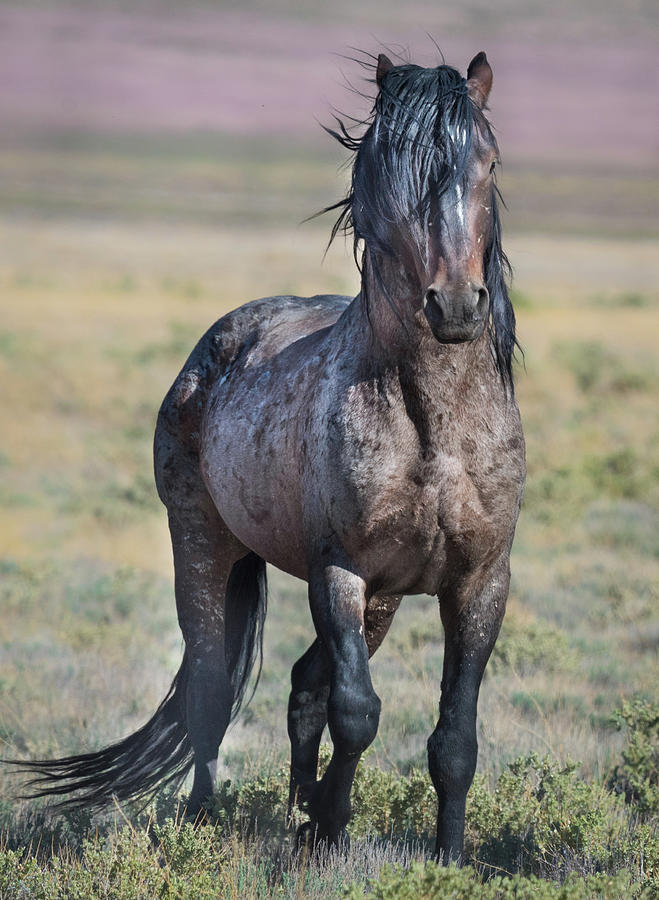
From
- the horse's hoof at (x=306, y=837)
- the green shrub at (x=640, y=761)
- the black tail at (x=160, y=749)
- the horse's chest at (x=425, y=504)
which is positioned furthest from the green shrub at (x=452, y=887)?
the black tail at (x=160, y=749)

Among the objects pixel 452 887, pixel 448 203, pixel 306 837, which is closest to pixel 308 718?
pixel 306 837

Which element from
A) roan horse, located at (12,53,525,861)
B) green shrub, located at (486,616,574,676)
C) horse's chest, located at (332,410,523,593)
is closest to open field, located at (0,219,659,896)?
green shrub, located at (486,616,574,676)

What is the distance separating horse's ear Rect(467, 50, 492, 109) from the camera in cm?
345

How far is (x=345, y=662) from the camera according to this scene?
3418 mm

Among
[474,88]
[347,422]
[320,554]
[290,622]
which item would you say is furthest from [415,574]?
[290,622]

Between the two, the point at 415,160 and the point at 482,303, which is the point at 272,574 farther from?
the point at 482,303

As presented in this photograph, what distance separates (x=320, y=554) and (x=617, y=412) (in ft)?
46.5

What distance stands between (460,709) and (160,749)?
5.56 ft

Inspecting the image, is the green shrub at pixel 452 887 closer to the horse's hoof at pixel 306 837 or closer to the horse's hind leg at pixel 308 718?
the horse's hoof at pixel 306 837

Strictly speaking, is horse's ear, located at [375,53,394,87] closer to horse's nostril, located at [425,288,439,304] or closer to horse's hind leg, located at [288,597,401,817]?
horse's nostril, located at [425,288,439,304]

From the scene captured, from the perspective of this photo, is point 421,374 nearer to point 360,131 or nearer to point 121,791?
point 360,131

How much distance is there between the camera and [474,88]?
3.45 meters

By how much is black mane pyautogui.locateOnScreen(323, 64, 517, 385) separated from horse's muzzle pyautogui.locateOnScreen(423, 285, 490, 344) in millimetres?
Result: 223

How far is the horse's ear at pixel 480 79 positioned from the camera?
3.45 m
